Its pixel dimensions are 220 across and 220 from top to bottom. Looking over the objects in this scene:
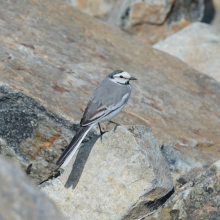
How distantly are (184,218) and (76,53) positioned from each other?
226 inches

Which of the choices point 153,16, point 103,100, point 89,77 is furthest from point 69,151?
point 153,16

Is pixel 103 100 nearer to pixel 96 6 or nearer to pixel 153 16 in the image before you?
pixel 153 16

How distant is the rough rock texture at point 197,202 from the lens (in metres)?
5.17

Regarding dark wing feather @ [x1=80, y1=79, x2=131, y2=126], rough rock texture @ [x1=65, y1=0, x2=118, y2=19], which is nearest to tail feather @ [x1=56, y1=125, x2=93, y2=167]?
dark wing feather @ [x1=80, y1=79, x2=131, y2=126]

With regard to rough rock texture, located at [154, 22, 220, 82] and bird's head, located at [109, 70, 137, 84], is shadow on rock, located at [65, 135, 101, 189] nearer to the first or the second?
bird's head, located at [109, 70, 137, 84]

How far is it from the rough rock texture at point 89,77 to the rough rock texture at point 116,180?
2.80ft

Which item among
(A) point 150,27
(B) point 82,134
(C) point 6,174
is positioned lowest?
(A) point 150,27

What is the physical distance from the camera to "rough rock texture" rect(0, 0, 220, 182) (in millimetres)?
7047

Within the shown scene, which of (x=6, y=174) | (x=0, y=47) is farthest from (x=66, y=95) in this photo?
(x=6, y=174)

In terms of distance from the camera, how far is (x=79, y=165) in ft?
19.9

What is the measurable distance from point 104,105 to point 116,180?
1.43 m

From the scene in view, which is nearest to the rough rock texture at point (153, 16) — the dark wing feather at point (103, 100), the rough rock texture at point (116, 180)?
the dark wing feather at point (103, 100)

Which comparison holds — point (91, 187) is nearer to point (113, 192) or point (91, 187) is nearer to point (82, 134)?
point (113, 192)

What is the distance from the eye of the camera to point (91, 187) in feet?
19.0
